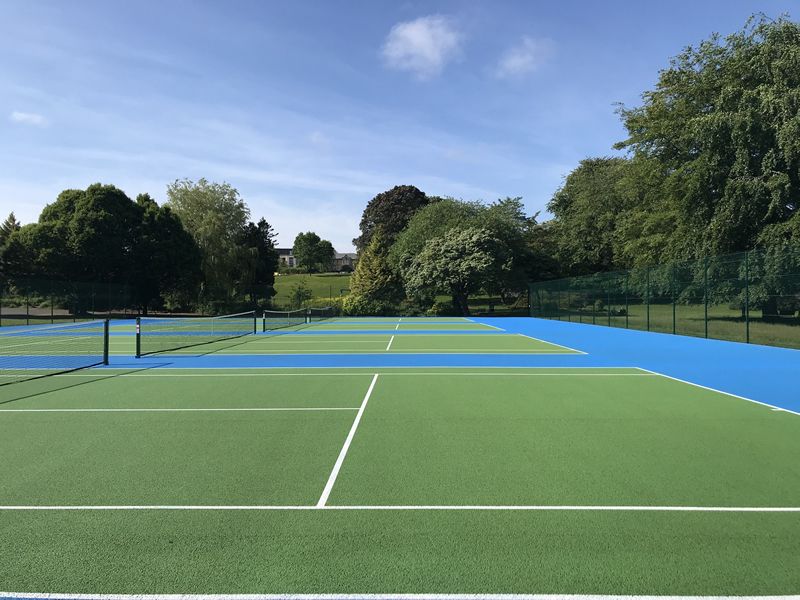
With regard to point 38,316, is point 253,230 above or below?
above

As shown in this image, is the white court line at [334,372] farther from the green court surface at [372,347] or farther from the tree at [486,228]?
the tree at [486,228]

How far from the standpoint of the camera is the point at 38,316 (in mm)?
35469

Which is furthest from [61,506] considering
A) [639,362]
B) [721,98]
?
[721,98]

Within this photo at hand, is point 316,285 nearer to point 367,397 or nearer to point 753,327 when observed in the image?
point 753,327

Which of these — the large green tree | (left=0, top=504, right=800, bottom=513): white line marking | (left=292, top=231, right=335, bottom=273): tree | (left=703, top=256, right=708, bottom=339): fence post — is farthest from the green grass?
(left=0, top=504, right=800, bottom=513): white line marking

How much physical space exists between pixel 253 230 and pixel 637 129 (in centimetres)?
4236

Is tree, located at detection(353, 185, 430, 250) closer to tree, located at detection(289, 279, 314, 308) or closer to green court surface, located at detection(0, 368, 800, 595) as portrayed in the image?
tree, located at detection(289, 279, 314, 308)

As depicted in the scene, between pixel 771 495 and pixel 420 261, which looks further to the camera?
pixel 420 261

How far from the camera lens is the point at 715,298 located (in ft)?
67.7

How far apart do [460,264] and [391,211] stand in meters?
33.9

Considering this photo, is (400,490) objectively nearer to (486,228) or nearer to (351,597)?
(351,597)

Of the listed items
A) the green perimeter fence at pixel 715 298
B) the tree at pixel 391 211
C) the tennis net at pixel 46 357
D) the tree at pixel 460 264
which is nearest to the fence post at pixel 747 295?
the green perimeter fence at pixel 715 298

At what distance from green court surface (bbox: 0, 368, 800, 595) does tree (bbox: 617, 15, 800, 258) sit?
21.0m

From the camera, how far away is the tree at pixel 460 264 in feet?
157
